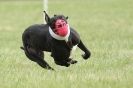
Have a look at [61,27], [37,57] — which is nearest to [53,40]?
[61,27]

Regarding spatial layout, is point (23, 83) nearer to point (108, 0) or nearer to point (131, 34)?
point (131, 34)

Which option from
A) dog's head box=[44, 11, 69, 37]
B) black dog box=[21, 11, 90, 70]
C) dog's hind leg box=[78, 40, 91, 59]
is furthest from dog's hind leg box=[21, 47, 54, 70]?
dog's head box=[44, 11, 69, 37]

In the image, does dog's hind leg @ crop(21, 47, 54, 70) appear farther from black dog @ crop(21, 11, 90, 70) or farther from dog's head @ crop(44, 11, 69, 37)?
dog's head @ crop(44, 11, 69, 37)

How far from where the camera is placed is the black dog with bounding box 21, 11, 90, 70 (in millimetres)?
8094

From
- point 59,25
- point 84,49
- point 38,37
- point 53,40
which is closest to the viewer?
point 59,25

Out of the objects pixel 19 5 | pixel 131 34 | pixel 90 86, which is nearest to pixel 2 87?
pixel 90 86

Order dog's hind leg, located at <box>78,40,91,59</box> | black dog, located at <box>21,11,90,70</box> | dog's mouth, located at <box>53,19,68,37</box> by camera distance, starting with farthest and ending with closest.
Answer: dog's hind leg, located at <box>78,40,91,59</box> < black dog, located at <box>21,11,90,70</box> < dog's mouth, located at <box>53,19,68,37</box>

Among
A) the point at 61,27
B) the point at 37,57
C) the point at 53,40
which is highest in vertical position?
the point at 61,27

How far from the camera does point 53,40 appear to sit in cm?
826

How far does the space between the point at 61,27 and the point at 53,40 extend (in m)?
0.32

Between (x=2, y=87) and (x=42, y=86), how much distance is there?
52cm

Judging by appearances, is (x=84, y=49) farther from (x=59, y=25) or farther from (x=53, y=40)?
(x=59, y=25)

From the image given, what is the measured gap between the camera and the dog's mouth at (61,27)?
7992 mm

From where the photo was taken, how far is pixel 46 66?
28.9ft
